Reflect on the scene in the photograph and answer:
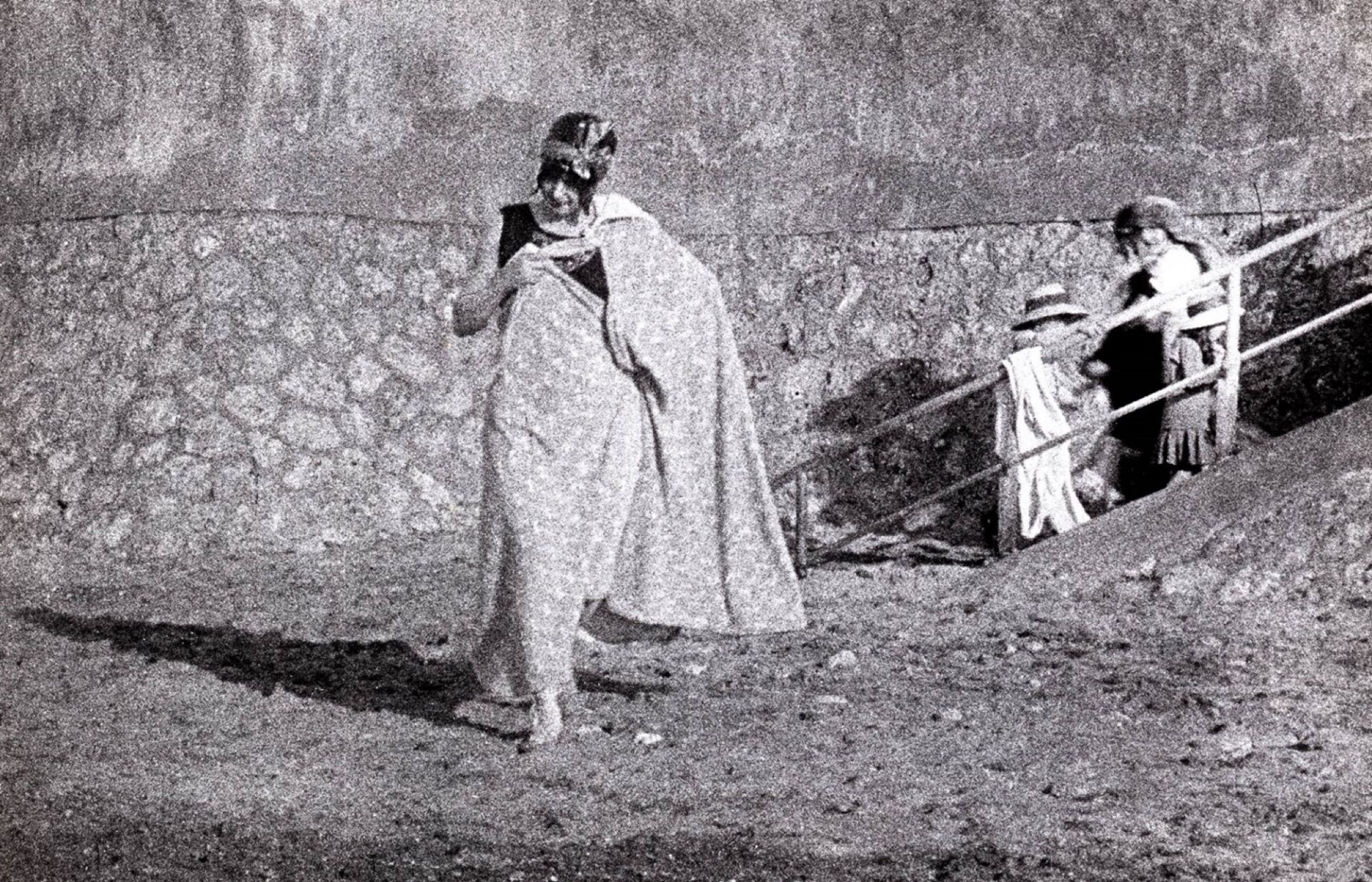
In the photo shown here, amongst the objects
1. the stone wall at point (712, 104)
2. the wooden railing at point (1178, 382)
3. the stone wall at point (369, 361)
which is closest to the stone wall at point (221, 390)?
the stone wall at point (369, 361)

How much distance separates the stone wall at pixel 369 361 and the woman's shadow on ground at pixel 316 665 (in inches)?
56.2

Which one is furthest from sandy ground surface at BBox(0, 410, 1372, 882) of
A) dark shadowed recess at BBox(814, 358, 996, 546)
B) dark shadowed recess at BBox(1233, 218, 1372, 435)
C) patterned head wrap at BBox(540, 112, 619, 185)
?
dark shadowed recess at BBox(1233, 218, 1372, 435)

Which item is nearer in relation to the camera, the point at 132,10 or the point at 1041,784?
the point at 1041,784

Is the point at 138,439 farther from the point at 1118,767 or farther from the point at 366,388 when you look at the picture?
the point at 1118,767

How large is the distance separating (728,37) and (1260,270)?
3.38 meters

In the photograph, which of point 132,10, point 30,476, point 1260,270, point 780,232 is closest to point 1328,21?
point 1260,270

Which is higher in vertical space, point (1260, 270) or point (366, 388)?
point (1260, 270)

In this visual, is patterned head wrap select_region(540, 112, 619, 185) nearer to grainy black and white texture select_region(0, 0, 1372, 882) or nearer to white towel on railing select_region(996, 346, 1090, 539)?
grainy black and white texture select_region(0, 0, 1372, 882)

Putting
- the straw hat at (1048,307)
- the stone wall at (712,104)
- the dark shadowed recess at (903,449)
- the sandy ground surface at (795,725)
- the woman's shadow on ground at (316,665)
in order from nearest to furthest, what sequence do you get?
1. the sandy ground surface at (795,725)
2. the woman's shadow on ground at (316,665)
3. the straw hat at (1048,307)
4. the stone wall at (712,104)
5. the dark shadowed recess at (903,449)

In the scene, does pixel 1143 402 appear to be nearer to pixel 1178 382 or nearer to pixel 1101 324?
pixel 1178 382

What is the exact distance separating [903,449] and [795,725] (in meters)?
4.25

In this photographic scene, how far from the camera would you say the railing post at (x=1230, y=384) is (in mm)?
6805

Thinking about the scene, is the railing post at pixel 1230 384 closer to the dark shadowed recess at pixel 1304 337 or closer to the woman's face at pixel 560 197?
the dark shadowed recess at pixel 1304 337

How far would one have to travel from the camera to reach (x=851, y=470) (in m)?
9.32
